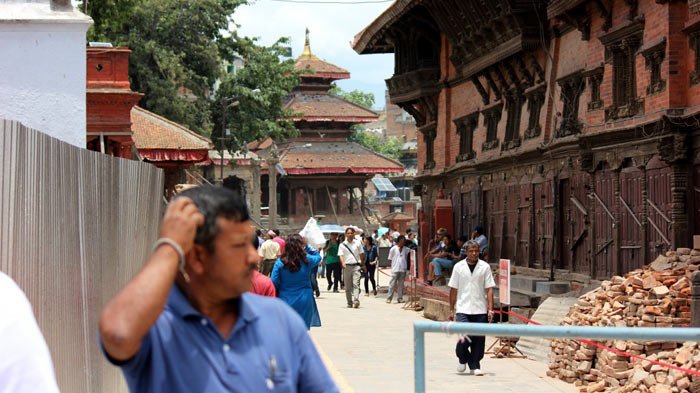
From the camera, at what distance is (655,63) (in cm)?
2033

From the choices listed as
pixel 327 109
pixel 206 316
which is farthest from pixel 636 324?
pixel 327 109

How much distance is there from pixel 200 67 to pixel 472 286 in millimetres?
35600

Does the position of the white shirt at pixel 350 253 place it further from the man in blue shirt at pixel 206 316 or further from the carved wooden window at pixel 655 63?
the man in blue shirt at pixel 206 316

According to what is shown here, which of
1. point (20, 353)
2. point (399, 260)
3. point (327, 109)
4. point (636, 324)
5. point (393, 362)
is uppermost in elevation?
point (327, 109)

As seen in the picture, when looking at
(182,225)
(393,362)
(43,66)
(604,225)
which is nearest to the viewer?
(182,225)

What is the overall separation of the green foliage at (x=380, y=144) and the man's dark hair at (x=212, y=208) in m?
115

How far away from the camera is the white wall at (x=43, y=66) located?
1381cm

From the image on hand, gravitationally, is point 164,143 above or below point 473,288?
above

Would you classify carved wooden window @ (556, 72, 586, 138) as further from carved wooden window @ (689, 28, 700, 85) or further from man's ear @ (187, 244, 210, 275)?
man's ear @ (187, 244, 210, 275)

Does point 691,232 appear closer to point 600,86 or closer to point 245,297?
point 600,86

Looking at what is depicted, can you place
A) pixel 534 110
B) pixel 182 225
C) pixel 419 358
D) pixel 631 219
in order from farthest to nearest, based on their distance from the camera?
pixel 534 110, pixel 631 219, pixel 419 358, pixel 182 225

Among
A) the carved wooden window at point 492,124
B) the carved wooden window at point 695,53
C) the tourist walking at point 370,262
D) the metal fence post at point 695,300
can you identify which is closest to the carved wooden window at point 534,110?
the carved wooden window at point 492,124

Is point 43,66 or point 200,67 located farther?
point 200,67

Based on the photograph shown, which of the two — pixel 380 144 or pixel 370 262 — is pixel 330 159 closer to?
pixel 370 262
